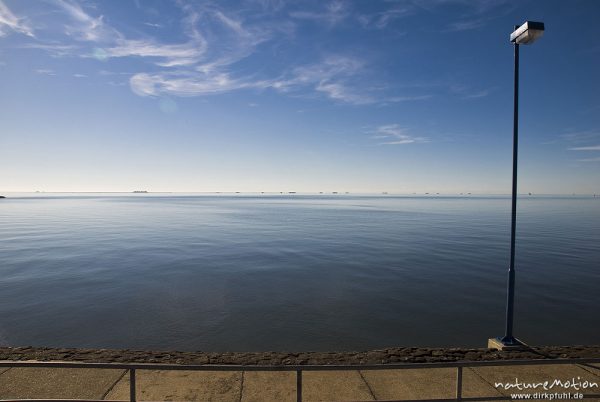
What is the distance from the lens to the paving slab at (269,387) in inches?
289

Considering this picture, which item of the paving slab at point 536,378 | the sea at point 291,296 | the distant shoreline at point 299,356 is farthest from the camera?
the sea at point 291,296

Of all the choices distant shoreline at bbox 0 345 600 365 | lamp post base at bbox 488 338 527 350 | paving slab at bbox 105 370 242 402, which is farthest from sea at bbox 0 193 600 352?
paving slab at bbox 105 370 242 402

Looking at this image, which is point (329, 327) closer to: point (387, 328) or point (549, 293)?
point (387, 328)

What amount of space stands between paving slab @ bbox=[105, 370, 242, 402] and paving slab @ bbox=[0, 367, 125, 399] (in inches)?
15.7

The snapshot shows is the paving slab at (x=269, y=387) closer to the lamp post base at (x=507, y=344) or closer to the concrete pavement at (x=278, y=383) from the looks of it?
the concrete pavement at (x=278, y=383)

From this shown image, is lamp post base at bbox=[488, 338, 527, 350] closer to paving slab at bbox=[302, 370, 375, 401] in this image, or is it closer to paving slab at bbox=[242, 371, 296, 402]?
paving slab at bbox=[302, 370, 375, 401]

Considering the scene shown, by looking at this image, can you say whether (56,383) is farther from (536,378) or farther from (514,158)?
(514,158)

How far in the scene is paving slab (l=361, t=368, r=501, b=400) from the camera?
739cm

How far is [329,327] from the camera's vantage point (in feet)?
48.5

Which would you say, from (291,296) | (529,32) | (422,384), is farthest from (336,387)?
(291,296)

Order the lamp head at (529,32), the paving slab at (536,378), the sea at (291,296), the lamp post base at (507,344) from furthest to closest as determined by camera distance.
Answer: the sea at (291,296)
the lamp post base at (507,344)
the lamp head at (529,32)
the paving slab at (536,378)

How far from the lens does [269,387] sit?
775 centimetres

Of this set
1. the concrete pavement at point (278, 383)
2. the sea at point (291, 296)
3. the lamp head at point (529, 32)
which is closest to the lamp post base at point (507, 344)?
the concrete pavement at point (278, 383)

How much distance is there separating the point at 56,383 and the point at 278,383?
527 cm
